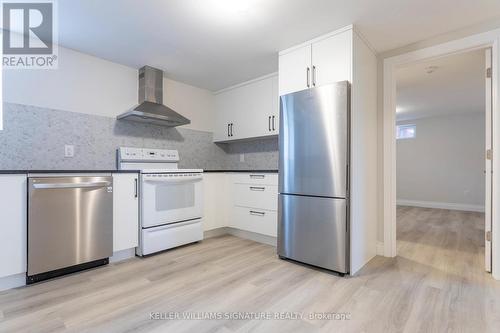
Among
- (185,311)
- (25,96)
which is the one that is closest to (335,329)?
(185,311)

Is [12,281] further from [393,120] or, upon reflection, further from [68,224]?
[393,120]

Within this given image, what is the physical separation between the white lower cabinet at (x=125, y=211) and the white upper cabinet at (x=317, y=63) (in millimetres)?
1746

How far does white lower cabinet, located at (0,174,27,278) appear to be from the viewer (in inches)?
68.1

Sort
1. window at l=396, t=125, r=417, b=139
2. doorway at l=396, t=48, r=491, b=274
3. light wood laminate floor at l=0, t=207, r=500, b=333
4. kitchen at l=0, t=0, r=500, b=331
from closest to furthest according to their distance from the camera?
1. light wood laminate floor at l=0, t=207, r=500, b=333
2. kitchen at l=0, t=0, r=500, b=331
3. doorway at l=396, t=48, r=491, b=274
4. window at l=396, t=125, r=417, b=139

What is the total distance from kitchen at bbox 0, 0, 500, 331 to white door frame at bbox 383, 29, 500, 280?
0.07 meters

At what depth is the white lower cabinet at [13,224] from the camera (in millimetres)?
1730

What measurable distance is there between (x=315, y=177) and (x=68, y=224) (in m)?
2.07

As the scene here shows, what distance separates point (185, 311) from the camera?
1.53 metres

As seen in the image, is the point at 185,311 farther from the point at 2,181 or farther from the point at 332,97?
the point at 332,97

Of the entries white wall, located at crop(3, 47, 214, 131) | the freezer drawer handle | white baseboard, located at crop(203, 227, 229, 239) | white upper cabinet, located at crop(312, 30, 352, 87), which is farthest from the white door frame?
white wall, located at crop(3, 47, 214, 131)

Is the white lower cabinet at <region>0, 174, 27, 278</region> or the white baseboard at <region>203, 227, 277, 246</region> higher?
the white lower cabinet at <region>0, 174, 27, 278</region>

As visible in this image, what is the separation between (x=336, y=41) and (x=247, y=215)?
2.08 metres

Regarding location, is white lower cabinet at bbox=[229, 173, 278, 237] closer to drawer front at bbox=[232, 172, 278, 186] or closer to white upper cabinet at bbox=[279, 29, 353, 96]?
drawer front at bbox=[232, 172, 278, 186]

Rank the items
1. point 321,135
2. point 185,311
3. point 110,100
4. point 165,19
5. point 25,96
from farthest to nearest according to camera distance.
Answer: point 110,100, point 25,96, point 321,135, point 165,19, point 185,311
